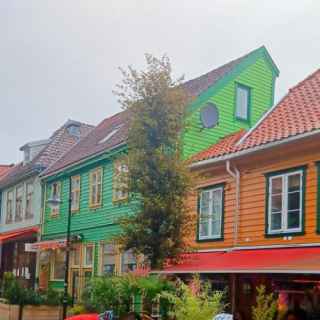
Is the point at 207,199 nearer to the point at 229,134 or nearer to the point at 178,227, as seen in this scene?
the point at 178,227

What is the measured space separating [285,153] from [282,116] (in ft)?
7.58

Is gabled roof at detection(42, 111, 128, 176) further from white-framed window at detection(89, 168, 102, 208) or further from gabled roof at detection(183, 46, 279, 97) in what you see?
gabled roof at detection(183, 46, 279, 97)

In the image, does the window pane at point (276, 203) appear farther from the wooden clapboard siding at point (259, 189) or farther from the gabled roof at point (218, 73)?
the gabled roof at point (218, 73)

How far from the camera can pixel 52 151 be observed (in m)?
31.5

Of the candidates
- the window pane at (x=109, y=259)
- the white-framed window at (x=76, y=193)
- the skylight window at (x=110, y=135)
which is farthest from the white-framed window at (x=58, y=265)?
the skylight window at (x=110, y=135)

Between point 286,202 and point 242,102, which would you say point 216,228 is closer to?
point 286,202

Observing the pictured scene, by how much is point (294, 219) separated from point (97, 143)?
44.1ft

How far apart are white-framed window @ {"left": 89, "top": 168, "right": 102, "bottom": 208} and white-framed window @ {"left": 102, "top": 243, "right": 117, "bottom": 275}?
1.79 meters

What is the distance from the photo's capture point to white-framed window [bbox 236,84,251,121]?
21.9 m

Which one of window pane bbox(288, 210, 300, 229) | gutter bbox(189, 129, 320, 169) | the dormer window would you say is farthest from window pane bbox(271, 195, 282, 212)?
the dormer window

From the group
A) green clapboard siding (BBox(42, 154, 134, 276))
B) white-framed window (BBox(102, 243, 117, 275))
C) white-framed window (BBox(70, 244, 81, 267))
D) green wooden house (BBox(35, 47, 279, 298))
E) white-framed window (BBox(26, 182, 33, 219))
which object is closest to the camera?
green wooden house (BBox(35, 47, 279, 298))

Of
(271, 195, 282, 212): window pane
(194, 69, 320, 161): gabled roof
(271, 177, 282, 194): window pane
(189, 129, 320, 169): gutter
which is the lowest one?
(271, 195, 282, 212): window pane

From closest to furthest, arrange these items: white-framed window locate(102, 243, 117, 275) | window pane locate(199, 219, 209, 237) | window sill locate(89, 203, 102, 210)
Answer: window pane locate(199, 219, 209, 237) → white-framed window locate(102, 243, 117, 275) → window sill locate(89, 203, 102, 210)

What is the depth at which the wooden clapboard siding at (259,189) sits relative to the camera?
13.9 metres
